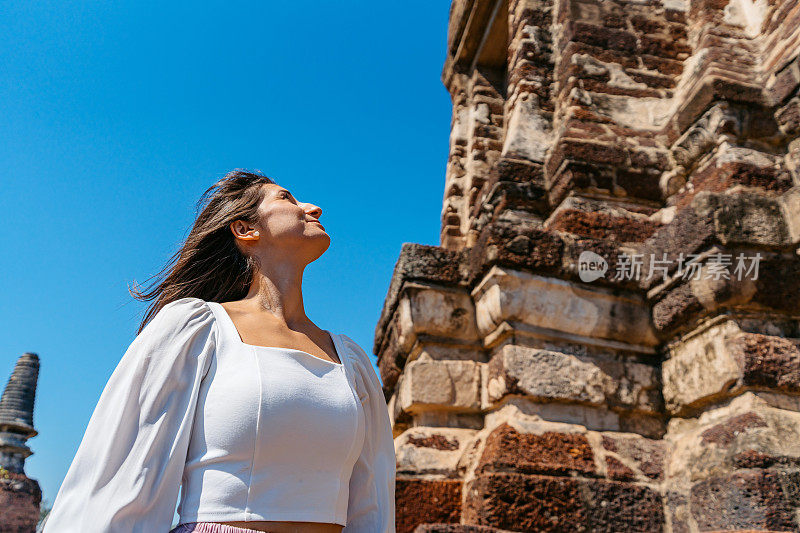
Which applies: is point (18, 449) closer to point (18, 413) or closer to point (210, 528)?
point (18, 413)

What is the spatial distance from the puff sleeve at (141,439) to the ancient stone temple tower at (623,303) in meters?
1.46

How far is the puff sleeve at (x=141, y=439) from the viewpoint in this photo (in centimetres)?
116

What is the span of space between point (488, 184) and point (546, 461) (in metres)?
1.77

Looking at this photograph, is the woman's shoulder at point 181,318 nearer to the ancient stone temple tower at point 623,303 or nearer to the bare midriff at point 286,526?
the bare midriff at point 286,526

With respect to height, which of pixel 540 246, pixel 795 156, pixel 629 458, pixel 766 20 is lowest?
pixel 629 458

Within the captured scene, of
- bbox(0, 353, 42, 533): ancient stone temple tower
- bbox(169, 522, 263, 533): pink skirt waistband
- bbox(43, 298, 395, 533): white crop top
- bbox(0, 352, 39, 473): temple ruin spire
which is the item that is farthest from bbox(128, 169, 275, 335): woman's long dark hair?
bbox(0, 352, 39, 473): temple ruin spire

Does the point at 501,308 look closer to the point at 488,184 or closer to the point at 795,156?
the point at 488,184

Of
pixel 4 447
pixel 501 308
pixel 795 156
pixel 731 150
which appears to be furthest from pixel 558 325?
pixel 4 447

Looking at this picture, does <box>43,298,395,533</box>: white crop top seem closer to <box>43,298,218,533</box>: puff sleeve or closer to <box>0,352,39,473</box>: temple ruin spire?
<box>43,298,218,533</box>: puff sleeve

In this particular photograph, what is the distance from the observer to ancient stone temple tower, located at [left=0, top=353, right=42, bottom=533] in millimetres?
10617

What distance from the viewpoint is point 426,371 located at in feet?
10.1

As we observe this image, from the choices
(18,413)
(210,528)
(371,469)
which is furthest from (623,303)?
(18,413)

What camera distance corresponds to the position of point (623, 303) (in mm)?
3016

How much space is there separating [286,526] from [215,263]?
0.80 metres
